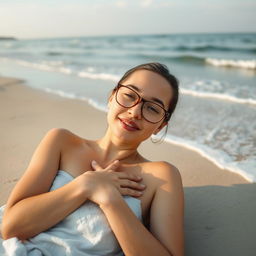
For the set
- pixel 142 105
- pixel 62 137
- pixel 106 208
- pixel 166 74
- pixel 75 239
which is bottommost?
pixel 75 239

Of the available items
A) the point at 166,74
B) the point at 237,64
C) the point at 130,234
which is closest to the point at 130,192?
the point at 130,234

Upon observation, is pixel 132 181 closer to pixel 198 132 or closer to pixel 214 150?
pixel 214 150

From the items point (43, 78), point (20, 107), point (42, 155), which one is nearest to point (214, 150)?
point (42, 155)

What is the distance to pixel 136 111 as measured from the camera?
6.82ft

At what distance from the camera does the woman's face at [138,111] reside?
2.09 meters

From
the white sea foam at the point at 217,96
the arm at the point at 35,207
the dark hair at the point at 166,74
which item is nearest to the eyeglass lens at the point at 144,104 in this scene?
the dark hair at the point at 166,74

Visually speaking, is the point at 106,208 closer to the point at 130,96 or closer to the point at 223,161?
the point at 130,96

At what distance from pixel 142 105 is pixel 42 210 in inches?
35.3

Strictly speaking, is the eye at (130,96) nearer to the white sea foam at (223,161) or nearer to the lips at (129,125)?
the lips at (129,125)

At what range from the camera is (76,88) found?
28.3 ft

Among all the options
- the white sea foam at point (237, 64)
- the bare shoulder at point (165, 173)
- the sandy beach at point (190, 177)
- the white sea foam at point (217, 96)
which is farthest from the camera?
A: the white sea foam at point (237, 64)

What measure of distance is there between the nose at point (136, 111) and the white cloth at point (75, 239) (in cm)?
62

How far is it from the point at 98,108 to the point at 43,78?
16.4ft

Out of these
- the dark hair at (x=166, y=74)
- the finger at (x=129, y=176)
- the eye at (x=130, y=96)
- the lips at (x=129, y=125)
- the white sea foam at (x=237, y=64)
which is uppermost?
the dark hair at (x=166, y=74)
